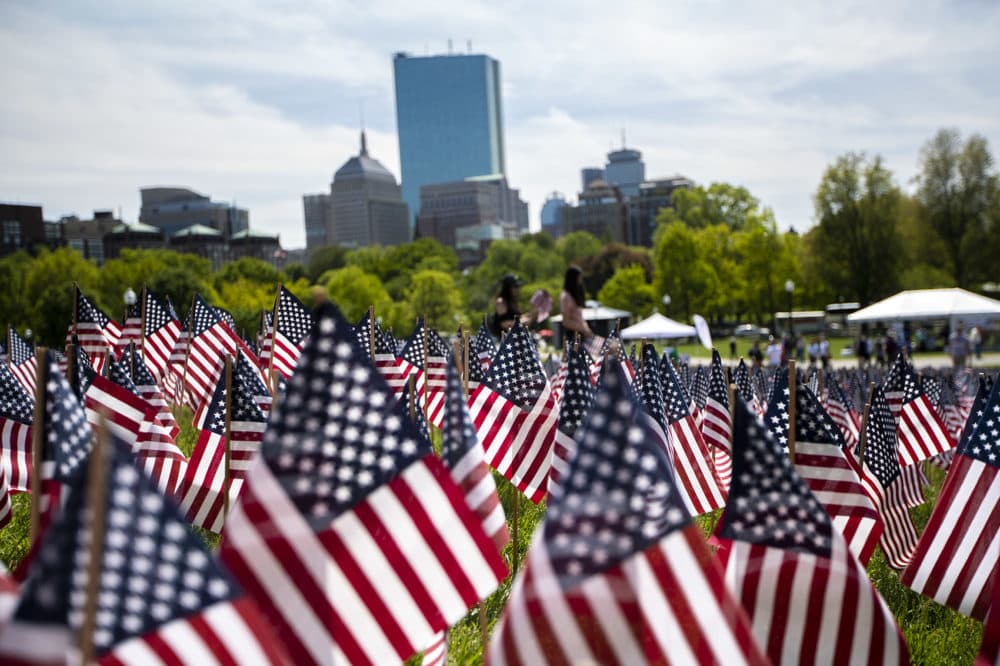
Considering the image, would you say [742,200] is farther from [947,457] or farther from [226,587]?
[226,587]

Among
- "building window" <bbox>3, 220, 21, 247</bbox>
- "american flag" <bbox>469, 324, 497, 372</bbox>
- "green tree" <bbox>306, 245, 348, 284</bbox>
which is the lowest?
"american flag" <bbox>469, 324, 497, 372</bbox>

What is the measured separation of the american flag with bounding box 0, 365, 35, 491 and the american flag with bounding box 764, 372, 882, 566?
539 centimetres

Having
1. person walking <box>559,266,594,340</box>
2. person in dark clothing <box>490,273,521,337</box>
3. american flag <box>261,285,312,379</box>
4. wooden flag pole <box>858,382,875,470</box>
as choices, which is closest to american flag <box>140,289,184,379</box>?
american flag <box>261,285,312,379</box>

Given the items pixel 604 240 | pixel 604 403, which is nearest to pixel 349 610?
pixel 604 403

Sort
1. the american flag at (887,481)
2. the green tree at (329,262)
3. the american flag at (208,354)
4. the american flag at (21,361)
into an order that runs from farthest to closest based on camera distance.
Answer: the green tree at (329,262)
the american flag at (208,354)
the american flag at (21,361)
the american flag at (887,481)

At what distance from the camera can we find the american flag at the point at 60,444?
3.71 m

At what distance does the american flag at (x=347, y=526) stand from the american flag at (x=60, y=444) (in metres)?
1.01

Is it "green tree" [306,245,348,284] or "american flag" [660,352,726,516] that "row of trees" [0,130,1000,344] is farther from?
"green tree" [306,245,348,284]

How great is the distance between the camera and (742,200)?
89.7 metres

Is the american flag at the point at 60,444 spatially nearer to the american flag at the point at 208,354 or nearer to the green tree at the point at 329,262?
the american flag at the point at 208,354

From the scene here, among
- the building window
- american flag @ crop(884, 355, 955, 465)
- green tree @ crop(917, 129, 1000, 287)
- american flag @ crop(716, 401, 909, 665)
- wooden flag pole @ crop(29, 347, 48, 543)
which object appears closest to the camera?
wooden flag pole @ crop(29, 347, 48, 543)

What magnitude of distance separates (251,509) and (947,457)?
12283 millimetres

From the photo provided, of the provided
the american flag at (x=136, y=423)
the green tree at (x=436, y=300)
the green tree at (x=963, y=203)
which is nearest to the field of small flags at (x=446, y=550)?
the american flag at (x=136, y=423)

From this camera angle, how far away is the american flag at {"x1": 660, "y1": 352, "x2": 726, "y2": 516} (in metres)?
6.78
